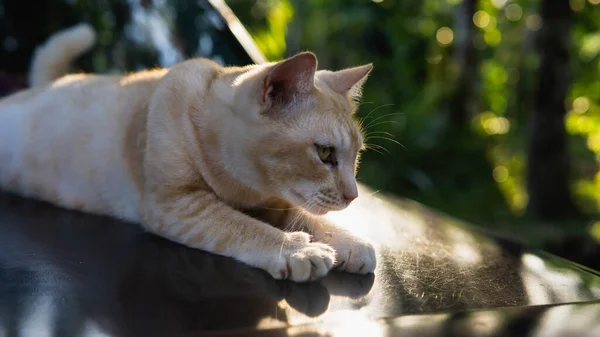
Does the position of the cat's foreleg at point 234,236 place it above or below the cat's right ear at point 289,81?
below

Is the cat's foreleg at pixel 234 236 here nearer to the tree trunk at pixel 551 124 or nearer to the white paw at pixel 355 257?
the white paw at pixel 355 257

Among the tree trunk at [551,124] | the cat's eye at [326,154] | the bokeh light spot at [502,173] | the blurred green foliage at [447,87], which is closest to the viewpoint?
the cat's eye at [326,154]

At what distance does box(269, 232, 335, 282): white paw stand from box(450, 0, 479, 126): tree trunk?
484 centimetres

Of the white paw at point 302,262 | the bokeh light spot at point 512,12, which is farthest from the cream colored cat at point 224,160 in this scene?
the bokeh light spot at point 512,12

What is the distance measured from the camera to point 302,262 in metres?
1.30

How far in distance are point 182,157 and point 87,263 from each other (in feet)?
1.37

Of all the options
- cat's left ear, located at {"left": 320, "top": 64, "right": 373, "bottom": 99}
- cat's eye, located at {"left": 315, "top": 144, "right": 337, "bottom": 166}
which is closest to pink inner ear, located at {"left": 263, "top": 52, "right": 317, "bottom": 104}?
cat's eye, located at {"left": 315, "top": 144, "right": 337, "bottom": 166}

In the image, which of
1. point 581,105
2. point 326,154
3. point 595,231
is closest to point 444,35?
point 581,105

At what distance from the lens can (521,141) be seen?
22.4 feet

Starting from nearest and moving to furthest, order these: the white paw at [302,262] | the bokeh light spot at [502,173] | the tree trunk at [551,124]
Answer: the white paw at [302,262]
the tree trunk at [551,124]
the bokeh light spot at [502,173]

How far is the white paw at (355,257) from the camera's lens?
1.40m

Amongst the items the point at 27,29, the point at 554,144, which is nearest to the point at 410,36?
the point at 554,144

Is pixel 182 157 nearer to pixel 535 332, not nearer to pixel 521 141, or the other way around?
pixel 535 332

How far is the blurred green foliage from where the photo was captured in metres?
5.41
